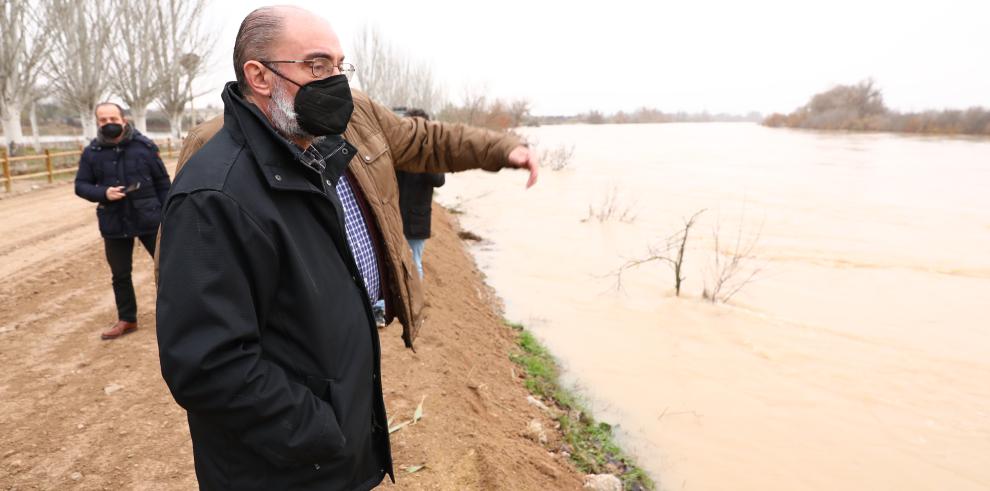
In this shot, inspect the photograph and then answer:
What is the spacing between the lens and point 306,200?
1.48 metres

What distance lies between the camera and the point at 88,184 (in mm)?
4500

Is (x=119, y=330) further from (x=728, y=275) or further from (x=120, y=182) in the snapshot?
(x=728, y=275)

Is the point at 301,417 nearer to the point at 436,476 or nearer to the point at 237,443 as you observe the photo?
the point at 237,443

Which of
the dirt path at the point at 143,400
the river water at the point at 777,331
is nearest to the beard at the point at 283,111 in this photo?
the dirt path at the point at 143,400

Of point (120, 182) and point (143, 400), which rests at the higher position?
point (120, 182)

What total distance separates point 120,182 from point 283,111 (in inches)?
150

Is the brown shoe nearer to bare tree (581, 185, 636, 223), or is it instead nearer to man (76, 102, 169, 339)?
man (76, 102, 169, 339)

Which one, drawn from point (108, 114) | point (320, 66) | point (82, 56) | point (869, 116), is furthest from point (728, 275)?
point (869, 116)

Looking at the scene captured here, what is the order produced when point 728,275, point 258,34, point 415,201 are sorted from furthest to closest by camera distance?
1. point 728,275
2. point 415,201
3. point 258,34

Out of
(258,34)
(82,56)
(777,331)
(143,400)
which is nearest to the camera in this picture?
(258,34)

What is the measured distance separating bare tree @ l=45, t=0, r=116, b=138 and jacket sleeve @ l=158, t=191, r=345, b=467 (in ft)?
76.8

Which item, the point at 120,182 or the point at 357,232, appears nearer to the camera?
the point at 357,232

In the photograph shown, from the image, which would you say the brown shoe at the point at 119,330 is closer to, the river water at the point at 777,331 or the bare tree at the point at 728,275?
the river water at the point at 777,331

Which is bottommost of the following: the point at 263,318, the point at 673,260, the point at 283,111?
the point at 673,260
